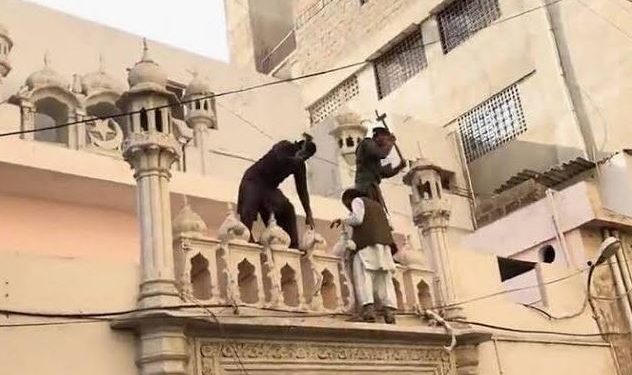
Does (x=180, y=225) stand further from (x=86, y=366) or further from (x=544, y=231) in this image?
(x=544, y=231)

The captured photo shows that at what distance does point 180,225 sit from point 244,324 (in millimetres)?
926

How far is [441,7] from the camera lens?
16688 mm

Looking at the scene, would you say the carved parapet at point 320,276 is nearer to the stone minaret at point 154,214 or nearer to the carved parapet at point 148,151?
the stone minaret at point 154,214

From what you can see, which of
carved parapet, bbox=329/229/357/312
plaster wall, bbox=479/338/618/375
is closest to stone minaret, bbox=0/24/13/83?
carved parapet, bbox=329/229/357/312

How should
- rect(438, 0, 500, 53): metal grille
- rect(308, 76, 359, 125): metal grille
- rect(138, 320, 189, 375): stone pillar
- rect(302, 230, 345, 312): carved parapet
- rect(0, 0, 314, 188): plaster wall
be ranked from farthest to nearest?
rect(308, 76, 359, 125): metal grille
rect(438, 0, 500, 53): metal grille
rect(0, 0, 314, 188): plaster wall
rect(302, 230, 345, 312): carved parapet
rect(138, 320, 189, 375): stone pillar

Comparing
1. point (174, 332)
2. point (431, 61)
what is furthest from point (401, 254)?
point (431, 61)

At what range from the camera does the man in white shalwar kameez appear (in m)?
7.86

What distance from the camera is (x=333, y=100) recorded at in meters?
19.1

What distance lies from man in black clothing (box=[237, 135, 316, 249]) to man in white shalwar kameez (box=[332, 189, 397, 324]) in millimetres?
522

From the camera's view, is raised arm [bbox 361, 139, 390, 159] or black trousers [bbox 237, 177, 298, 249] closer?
black trousers [bbox 237, 177, 298, 249]

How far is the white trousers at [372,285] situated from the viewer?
25.7 ft

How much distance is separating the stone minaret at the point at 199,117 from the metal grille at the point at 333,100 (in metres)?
5.72

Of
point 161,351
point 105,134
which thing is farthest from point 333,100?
point 161,351

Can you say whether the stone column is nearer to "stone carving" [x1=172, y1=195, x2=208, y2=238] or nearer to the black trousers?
"stone carving" [x1=172, y1=195, x2=208, y2=238]
